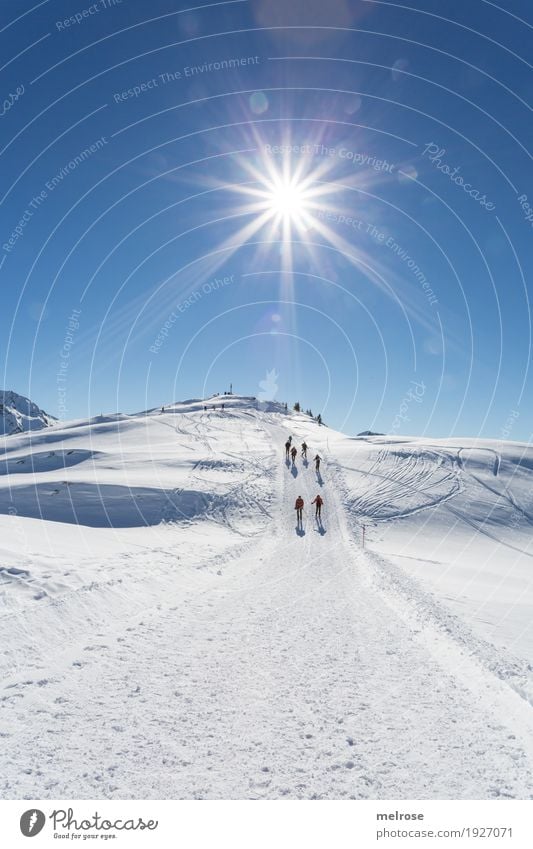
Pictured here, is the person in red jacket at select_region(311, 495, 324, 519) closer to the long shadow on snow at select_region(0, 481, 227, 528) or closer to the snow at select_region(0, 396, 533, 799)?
the snow at select_region(0, 396, 533, 799)

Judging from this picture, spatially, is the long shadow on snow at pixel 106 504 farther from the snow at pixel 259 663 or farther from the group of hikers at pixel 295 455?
the group of hikers at pixel 295 455

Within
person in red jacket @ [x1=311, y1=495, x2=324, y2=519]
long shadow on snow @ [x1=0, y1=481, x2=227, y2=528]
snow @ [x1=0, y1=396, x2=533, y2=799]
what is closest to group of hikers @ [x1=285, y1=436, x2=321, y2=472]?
person in red jacket @ [x1=311, y1=495, x2=324, y2=519]

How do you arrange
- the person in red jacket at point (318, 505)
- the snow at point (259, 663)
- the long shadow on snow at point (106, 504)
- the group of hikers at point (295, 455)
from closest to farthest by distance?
1. the snow at point (259, 663)
2. the long shadow on snow at point (106, 504)
3. the person in red jacket at point (318, 505)
4. the group of hikers at point (295, 455)

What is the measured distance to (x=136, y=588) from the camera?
1180 centimetres

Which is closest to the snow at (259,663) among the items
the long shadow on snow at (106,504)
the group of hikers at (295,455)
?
the long shadow on snow at (106,504)

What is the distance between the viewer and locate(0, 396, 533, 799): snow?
4.90m

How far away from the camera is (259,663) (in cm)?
765

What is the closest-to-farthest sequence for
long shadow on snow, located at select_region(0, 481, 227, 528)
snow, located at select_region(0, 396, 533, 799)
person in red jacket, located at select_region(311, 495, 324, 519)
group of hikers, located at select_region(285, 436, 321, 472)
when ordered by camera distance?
snow, located at select_region(0, 396, 533, 799) < long shadow on snow, located at select_region(0, 481, 227, 528) < person in red jacket, located at select_region(311, 495, 324, 519) < group of hikers, located at select_region(285, 436, 321, 472)

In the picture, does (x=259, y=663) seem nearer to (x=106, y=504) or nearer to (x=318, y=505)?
(x=318, y=505)

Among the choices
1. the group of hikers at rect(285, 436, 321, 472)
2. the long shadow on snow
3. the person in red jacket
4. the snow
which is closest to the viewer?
the snow

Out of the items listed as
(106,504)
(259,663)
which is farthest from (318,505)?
(259,663)

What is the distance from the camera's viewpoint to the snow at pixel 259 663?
490cm

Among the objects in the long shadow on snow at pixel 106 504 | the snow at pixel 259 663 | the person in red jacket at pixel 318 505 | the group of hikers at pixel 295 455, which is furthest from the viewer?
the group of hikers at pixel 295 455

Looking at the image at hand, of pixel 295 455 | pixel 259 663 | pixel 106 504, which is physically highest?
→ pixel 295 455
